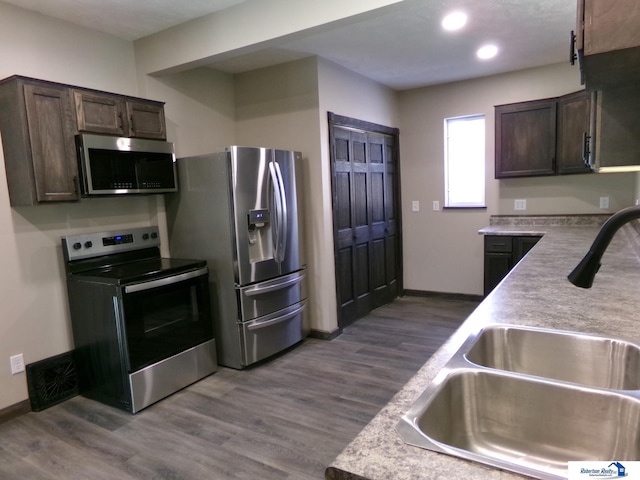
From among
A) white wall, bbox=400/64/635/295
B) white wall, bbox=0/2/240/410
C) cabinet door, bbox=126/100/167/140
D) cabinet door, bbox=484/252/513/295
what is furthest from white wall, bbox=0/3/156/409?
cabinet door, bbox=484/252/513/295

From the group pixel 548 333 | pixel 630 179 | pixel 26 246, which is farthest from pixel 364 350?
pixel 630 179

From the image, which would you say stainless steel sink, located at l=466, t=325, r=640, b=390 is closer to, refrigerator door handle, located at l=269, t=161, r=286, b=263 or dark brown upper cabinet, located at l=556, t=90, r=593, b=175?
refrigerator door handle, located at l=269, t=161, r=286, b=263

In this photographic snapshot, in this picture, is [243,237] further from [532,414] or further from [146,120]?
[532,414]

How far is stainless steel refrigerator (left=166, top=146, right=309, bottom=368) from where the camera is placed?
10.2 ft

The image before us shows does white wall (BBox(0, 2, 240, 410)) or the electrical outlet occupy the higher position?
white wall (BBox(0, 2, 240, 410))

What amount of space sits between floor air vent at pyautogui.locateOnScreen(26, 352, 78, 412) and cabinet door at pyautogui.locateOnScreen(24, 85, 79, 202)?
1154mm

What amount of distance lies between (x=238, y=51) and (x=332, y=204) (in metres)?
1.60

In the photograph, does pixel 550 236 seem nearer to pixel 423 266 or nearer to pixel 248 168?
pixel 423 266

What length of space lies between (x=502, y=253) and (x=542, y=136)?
1257 mm

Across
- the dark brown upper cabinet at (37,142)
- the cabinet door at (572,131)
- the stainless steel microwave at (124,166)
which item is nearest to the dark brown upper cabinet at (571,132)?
the cabinet door at (572,131)

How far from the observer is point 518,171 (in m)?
4.21

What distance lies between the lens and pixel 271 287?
332cm

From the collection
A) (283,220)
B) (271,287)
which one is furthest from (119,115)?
(271,287)

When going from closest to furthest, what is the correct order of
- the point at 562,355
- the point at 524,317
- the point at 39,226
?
the point at 562,355 → the point at 524,317 → the point at 39,226
